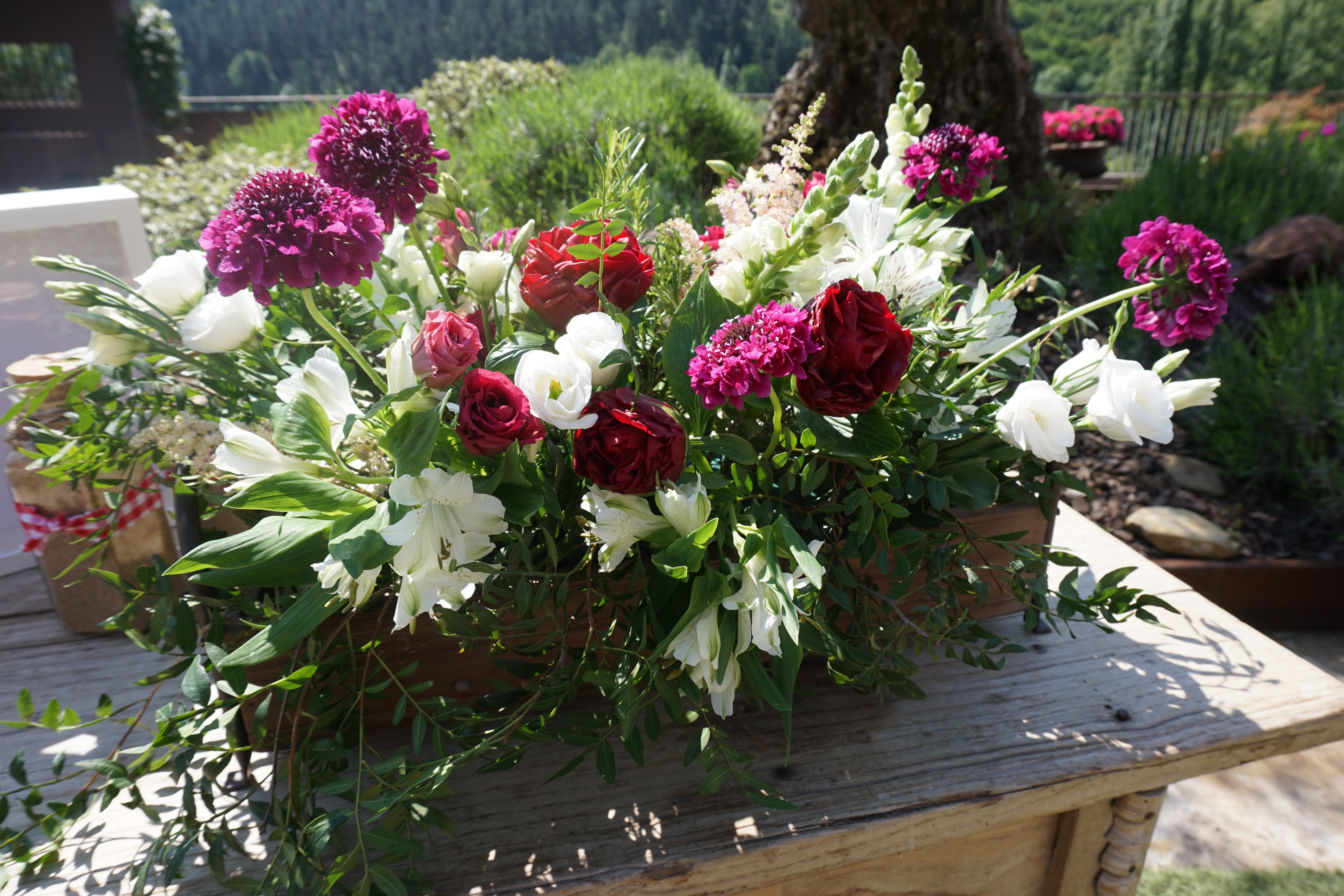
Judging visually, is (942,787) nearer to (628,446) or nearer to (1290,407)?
(628,446)

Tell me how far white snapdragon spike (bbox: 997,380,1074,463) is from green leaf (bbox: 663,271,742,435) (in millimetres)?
243

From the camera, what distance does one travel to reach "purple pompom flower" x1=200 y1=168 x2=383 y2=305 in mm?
557

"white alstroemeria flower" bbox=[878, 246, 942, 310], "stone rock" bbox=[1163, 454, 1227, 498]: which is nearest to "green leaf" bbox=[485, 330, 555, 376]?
"white alstroemeria flower" bbox=[878, 246, 942, 310]

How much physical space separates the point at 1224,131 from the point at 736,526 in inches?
496

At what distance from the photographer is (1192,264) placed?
0.73 meters

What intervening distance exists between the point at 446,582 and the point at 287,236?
0.91 feet

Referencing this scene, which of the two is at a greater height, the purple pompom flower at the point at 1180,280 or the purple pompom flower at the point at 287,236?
the purple pompom flower at the point at 287,236

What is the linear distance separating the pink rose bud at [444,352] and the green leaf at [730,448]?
0.60 ft

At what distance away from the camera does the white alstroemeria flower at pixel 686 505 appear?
1.83 ft

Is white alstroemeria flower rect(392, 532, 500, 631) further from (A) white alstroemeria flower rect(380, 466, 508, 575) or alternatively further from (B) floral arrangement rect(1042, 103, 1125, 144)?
(B) floral arrangement rect(1042, 103, 1125, 144)

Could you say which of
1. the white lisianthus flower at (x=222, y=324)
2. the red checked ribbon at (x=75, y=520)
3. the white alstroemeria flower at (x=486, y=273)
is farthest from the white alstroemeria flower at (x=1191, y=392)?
the red checked ribbon at (x=75, y=520)

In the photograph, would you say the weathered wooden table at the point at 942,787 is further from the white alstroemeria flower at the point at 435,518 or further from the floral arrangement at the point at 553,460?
the white alstroemeria flower at the point at 435,518

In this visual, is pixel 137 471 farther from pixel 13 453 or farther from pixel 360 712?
pixel 360 712

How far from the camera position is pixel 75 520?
91cm
